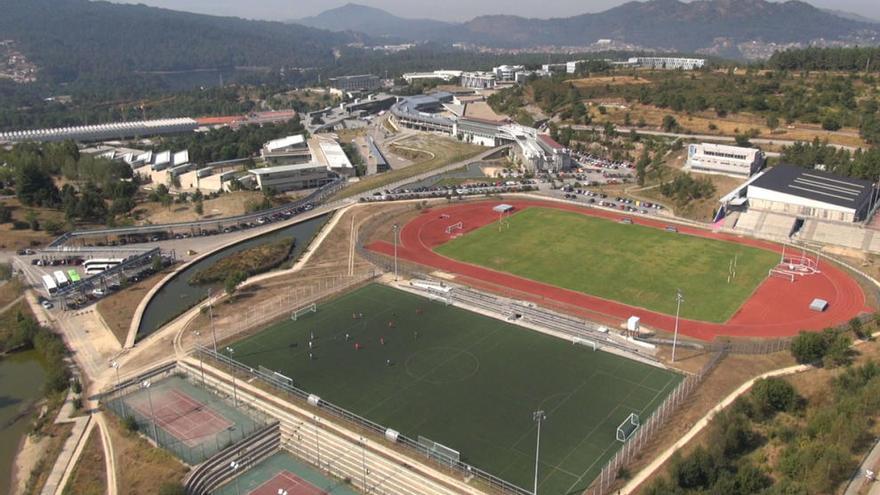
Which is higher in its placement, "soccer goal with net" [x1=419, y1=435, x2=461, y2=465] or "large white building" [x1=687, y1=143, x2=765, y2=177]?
"large white building" [x1=687, y1=143, x2=765, y2=177]

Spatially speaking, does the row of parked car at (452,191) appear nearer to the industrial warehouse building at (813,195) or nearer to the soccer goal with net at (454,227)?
the soccer goal with net at (454,227)

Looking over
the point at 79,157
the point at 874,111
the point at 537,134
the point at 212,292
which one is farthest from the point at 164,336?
the point at 874,111

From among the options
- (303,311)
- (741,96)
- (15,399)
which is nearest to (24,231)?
(15,399)

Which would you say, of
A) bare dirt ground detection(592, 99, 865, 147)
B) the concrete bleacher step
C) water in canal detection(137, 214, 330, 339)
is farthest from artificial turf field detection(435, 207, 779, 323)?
bare dirt ground detection(592, 99, 865, 147)

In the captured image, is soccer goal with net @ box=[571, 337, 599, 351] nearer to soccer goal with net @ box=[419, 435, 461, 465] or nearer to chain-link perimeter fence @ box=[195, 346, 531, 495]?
soccer goal with net @ box=[419, 435, 461, 465]

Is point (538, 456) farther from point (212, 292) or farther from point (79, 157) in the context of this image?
point (79, 157)
